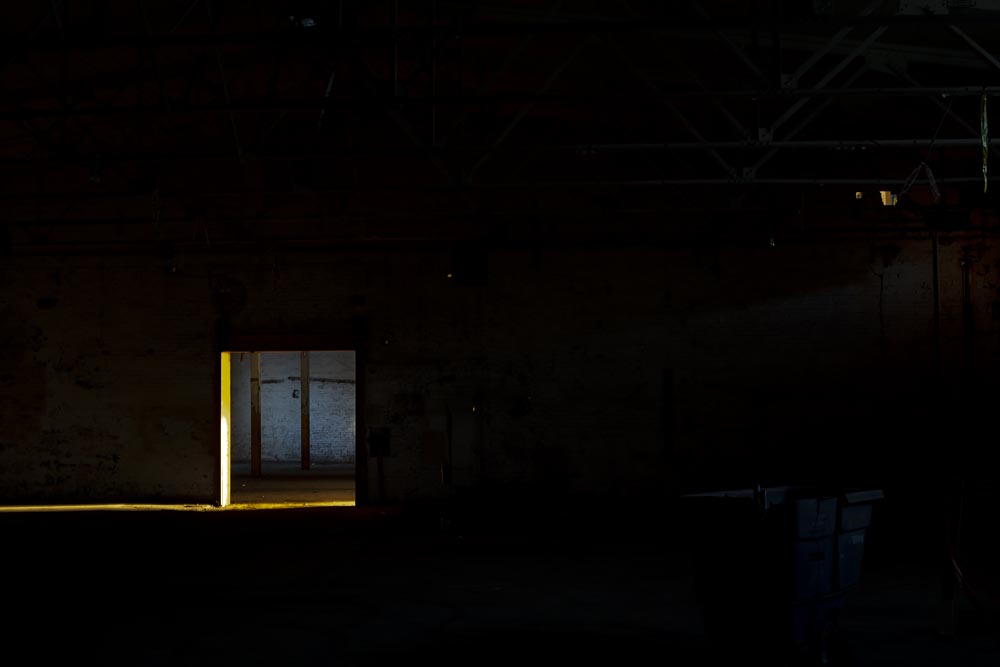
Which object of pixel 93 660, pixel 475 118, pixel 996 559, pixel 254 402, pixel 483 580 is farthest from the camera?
pixel 254 402

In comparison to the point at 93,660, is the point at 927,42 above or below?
above

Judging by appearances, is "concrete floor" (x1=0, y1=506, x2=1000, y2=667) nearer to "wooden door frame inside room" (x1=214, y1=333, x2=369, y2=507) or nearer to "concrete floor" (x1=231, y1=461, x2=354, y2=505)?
"wooden door frame inside room" (x1=214, y1=333, x2=369, y2=507)

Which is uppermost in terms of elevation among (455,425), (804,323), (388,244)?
(388,244)

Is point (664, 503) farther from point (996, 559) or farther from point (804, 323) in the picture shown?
point (996, 559)

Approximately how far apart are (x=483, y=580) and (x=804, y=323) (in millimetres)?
8039

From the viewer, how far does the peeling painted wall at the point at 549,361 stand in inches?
607

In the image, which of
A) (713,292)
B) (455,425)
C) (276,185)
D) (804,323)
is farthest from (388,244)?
(804,323)

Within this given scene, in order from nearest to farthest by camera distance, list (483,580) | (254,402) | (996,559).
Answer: (483,580)
(996,559)
(254,402)

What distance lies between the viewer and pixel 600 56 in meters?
11.7

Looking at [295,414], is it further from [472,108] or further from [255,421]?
[472,108]

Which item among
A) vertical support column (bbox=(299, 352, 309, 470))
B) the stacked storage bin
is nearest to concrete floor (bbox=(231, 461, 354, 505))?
vertical support column (bbox=(299, 352, 309, 470))

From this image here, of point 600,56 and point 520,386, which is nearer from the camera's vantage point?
point 600,56

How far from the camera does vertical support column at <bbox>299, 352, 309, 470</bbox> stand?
2250 cm

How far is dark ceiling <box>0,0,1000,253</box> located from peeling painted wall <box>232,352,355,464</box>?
7791 mm
